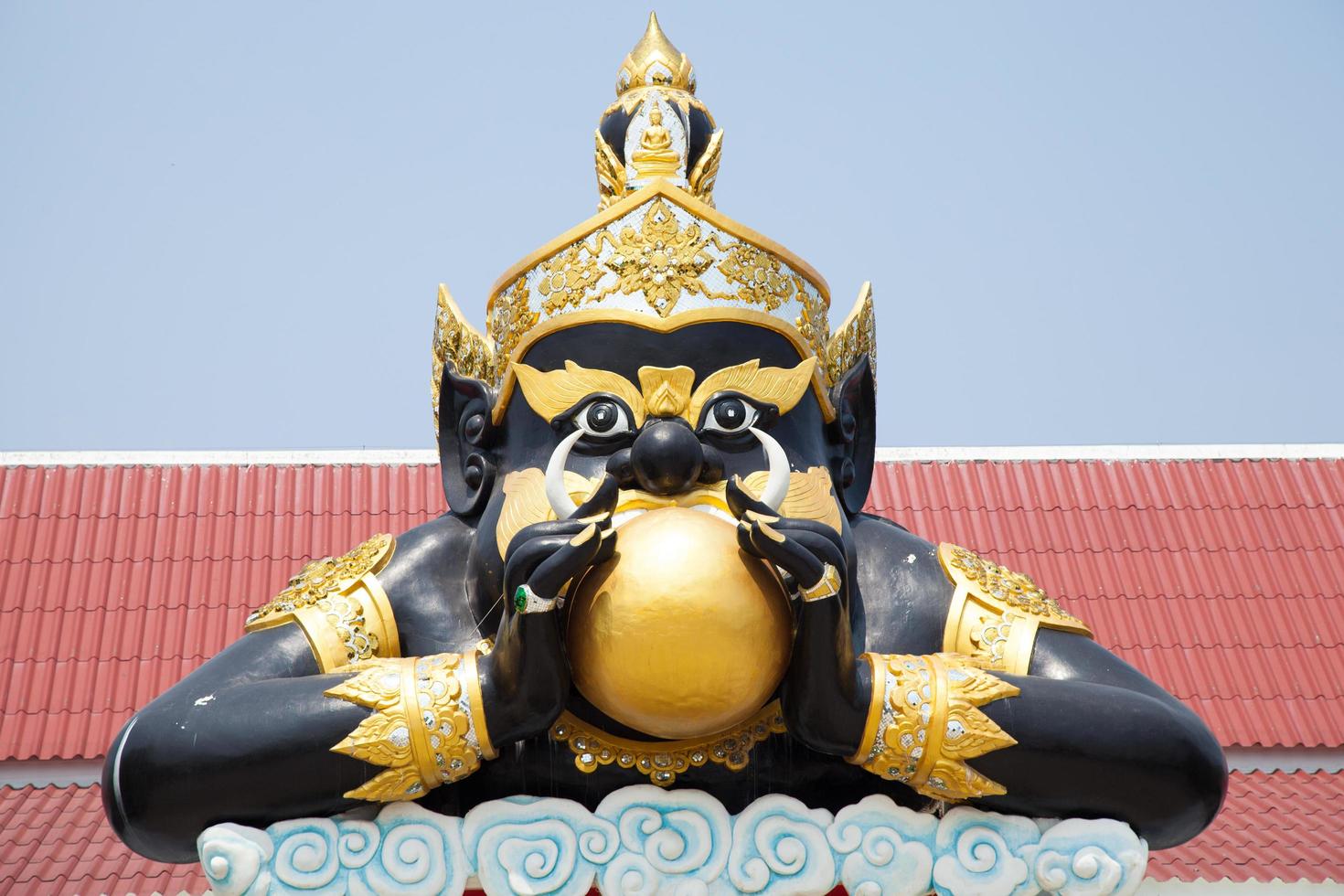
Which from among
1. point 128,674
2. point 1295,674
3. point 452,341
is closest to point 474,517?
point 452,341

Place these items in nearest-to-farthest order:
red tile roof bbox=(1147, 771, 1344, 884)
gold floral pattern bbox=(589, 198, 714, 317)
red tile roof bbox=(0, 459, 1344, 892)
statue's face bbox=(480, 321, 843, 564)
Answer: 1. statue's face bbox=(480, 321, 843, 564)
2. gold floral pattern bbox=(589, 198, 714, 317)
3. red tile roof bbox=(1147, 771, 1344, 884)
4. red tile roof bbox=(0, 459, 1344, 892)

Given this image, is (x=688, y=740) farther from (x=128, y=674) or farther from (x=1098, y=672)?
(x=128, y=674)

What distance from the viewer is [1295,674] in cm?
1091

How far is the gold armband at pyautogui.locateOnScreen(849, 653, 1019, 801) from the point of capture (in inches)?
168

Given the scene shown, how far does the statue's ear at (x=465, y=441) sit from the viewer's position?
4.96 metres

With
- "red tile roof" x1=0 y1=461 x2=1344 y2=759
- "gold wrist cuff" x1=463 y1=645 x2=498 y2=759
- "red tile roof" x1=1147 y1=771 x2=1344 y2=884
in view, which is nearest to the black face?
"gold wrist cuff" x1=463 y1=645 x2=498 y2=759

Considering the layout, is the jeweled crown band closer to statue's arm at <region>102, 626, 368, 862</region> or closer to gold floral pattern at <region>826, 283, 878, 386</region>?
gold floral pattern at <region>826, 283, 878, 386</region>

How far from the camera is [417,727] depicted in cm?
425

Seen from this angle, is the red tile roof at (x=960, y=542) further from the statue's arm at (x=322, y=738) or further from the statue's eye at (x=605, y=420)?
the statue's eye at (x=605, y=420)

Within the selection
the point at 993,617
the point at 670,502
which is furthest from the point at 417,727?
the point at 993,617

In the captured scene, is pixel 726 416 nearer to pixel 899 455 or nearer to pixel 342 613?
pixel 342 613

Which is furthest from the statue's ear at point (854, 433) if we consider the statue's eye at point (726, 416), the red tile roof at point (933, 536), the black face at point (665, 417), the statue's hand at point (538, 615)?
the red tile roof at point (933, 536)

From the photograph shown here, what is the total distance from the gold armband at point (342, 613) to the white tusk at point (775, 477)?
3.78 feet

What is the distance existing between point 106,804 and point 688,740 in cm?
147
